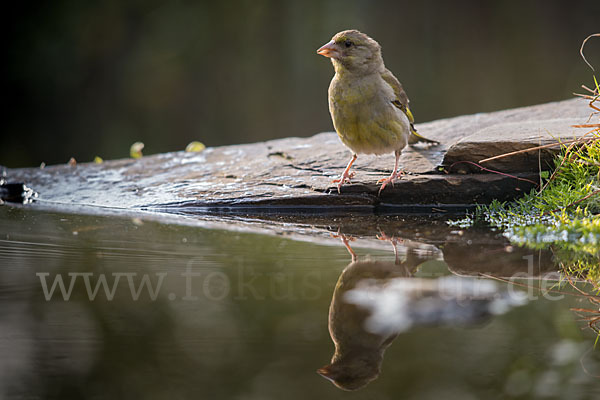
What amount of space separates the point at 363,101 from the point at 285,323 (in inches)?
91.1

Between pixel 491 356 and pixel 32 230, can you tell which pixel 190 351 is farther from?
pixel 32 230

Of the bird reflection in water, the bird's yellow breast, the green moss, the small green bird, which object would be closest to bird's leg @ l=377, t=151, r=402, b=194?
the small green bird

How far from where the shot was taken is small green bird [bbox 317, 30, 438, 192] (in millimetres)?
3869

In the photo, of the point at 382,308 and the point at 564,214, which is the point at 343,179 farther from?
the point at 382,308

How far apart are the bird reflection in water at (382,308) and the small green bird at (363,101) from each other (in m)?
1.52

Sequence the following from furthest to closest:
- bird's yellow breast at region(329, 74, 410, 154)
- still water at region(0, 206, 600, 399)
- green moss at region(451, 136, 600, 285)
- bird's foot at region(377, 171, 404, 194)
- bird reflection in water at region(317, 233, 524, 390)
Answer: bird's foot at region(377, 171, 404, 194)
bird's yellow breast at region(329, 74, 410, 154)
green moss at region(451, 136, 600, 285)
bird reflection in water at region(317, 233, 524, 390)
still water at region(0, 206, 600, 399)

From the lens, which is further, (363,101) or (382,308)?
(363,101)

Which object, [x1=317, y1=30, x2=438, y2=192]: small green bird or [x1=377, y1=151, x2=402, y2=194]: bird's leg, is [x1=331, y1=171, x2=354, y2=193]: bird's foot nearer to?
[x1=317, y1=30, x2=438, y2=192]: small green bird

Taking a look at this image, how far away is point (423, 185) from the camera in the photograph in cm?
395

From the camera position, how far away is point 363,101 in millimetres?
3867

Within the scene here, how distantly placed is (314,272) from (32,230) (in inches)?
Answer: 71.1

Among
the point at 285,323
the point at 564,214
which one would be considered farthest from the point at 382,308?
the point at 564,214

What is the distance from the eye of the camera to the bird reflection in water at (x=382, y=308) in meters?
1.57

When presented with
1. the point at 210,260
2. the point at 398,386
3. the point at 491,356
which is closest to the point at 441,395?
the point at 398,386
